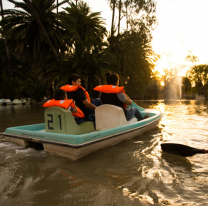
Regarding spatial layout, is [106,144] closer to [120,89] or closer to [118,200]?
[120,89]

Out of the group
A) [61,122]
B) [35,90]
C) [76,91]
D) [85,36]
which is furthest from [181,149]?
[35,90]

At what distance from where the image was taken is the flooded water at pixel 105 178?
2.02 metres

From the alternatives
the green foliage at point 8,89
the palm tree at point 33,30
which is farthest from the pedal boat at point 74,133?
the green foliage at point 8,89

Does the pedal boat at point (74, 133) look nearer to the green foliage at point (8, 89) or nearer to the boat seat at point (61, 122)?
the boat seat at point (61, 122)

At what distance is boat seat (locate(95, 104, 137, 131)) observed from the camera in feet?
13.3

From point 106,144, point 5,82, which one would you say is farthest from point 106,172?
point 5,82

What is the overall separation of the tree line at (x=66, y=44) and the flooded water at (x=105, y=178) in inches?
479

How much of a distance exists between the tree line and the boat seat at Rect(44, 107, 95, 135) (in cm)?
1153

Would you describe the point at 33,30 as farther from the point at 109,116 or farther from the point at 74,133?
the point at 74,133

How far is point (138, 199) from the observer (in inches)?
79.3

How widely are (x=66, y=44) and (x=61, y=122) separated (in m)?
18.3

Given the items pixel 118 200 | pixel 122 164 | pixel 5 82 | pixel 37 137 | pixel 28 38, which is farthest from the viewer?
pixel 5 82

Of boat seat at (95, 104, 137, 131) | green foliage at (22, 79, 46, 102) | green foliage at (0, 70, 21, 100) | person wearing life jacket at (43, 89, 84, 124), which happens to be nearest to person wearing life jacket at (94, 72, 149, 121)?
boat seat at (95, 104, 137, 131)

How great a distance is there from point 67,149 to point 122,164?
2.80 ft
